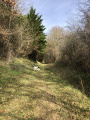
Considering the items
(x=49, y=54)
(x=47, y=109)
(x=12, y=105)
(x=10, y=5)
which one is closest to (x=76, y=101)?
(x=47, y=109)

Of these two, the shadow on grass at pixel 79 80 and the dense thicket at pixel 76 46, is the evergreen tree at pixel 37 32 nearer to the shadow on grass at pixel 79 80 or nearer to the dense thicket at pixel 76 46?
the dense thicket at pixel 76 46

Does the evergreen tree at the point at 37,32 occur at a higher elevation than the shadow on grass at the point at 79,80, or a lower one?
higher

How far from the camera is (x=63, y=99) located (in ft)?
18.7

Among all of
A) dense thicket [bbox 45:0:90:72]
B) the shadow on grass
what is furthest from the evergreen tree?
the shadow on grass

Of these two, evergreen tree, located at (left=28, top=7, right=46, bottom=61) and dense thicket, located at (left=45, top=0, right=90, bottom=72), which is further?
evergreen tree, located at (left=28, top=7, right=46, bottom=61)

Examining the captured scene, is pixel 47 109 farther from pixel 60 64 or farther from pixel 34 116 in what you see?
pixel 60 64

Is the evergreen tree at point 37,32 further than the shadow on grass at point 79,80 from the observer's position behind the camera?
Yes

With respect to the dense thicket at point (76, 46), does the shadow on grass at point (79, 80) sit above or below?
below

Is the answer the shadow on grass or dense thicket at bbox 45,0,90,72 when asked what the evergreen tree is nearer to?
dense thicket at bbox 45,0,90,72

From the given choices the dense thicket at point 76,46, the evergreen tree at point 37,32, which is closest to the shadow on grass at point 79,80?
the dense thicket at point 76,46

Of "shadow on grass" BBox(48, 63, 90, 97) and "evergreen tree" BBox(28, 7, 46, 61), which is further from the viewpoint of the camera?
"evergreen tree" BBox(28, 7, 46, 61)

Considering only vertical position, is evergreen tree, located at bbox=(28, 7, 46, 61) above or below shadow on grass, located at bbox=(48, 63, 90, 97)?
above

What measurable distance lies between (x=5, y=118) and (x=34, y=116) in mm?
1083

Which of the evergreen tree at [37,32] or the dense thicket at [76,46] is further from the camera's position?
the evergreen tree at [37,32]
